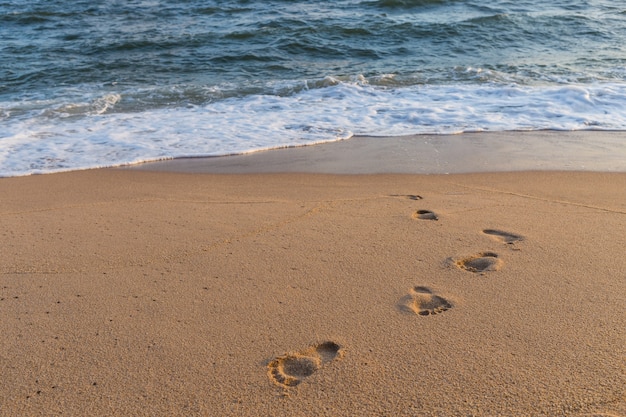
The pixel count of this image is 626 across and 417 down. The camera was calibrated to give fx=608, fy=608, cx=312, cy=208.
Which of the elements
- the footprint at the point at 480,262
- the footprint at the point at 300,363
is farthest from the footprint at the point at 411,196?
the footprint at the point at 300,363

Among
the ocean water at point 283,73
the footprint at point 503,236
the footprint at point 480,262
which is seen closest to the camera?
the footprint at point 480,262

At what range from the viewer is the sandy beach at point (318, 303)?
2229 millimetres

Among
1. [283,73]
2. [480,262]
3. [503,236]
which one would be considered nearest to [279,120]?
[283,73]

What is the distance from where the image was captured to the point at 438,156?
5.45 metres

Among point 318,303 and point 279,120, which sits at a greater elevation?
point 318,303

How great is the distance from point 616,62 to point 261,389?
9080mm

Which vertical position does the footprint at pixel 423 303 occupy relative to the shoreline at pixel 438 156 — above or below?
above

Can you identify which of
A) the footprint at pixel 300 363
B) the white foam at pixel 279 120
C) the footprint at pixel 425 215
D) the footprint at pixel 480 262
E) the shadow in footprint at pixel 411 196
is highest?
the footprint at pixel 480 262

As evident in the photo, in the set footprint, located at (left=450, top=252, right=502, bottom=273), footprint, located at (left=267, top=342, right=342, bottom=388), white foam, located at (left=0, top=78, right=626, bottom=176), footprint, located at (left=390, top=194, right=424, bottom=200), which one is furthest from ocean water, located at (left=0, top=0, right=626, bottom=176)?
footprint, located at (left=267, top=342, right=342, bottom=388)

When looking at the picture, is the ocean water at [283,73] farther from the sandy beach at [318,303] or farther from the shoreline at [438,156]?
the sandy beach at [318,303]

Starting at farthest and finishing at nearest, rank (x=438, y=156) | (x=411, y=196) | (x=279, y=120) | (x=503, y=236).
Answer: (x=279, y=120), (x=438, y=156), (x=411, y=196), (x=503, y=236)

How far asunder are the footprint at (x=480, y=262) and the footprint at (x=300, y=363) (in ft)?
3.22

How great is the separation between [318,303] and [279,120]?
4.27 m

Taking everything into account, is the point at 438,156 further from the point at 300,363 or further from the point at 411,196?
the point at 300,363
